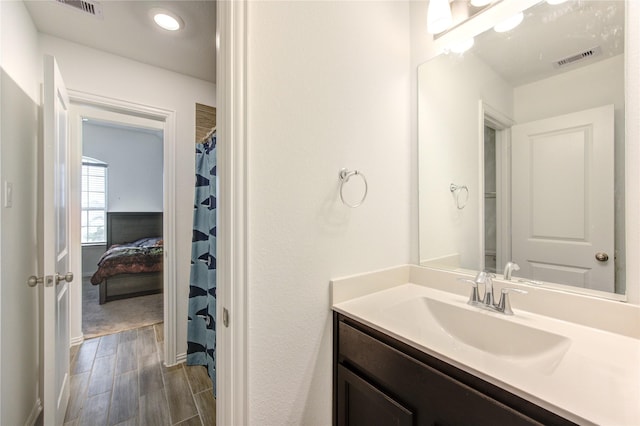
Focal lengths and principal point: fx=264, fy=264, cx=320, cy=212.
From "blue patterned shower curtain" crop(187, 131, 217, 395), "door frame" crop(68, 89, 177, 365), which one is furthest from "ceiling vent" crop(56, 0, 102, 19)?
"blue patterned shower curtain" crop(187, 131, 217, 395)

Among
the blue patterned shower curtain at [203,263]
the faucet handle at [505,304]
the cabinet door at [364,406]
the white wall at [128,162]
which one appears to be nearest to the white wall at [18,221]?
the blue patterned shower curtain at [203,263]

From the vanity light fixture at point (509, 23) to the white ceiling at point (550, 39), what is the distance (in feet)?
0.05

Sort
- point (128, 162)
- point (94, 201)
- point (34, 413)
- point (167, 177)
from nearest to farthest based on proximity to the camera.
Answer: point (34, 413) < point (167, 177) < point (94, 201) < point (128, 162)

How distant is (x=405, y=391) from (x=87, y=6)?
8.47 ft

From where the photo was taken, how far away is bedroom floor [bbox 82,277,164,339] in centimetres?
274

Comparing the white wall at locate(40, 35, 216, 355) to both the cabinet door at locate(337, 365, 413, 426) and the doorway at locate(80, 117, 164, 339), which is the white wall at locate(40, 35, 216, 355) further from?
the cabinet door at locate(337, 365, 413, 426)

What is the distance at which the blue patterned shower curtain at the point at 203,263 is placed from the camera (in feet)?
6.25

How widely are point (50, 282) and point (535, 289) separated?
2099mm

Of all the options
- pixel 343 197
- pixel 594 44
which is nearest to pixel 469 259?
pixel 343 197

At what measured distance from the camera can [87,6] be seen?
5.26ft

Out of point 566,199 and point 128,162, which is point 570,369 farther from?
point 128,162

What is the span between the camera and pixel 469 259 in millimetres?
1250

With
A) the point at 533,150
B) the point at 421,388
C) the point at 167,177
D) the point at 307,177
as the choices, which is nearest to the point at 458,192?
the point at 533,150

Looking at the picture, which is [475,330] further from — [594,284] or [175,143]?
[175,143]
